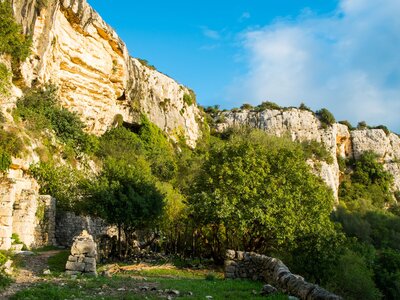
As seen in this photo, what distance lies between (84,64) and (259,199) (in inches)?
1172

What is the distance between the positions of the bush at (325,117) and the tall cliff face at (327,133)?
0.89 meters

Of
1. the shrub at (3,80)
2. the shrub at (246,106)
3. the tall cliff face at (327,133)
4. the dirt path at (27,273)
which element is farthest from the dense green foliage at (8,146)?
the shrub at (246,106)

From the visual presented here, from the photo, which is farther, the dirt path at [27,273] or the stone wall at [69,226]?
the stone wall at [69,226]

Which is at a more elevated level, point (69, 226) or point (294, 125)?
point (294, 125)

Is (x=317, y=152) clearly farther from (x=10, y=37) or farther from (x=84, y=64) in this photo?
(x=10, y=37)

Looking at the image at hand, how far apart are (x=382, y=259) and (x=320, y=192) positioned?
988 centimetres

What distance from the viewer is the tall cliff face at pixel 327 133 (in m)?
81.1

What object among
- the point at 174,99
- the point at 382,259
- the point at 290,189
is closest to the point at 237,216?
the point at 290,189

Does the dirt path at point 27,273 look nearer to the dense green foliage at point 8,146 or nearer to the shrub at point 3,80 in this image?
the dense green foliage at point 8,146

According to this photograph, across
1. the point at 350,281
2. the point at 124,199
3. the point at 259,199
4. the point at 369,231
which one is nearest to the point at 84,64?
the point at 124,199

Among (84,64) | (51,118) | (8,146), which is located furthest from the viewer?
(84,64)

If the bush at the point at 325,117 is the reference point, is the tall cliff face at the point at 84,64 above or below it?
below

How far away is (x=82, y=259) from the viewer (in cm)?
1316

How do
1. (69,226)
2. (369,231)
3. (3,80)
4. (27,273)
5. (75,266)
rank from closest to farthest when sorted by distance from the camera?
(27,273) < (75,266) < (69,226) < (3,80) < (369,231)
